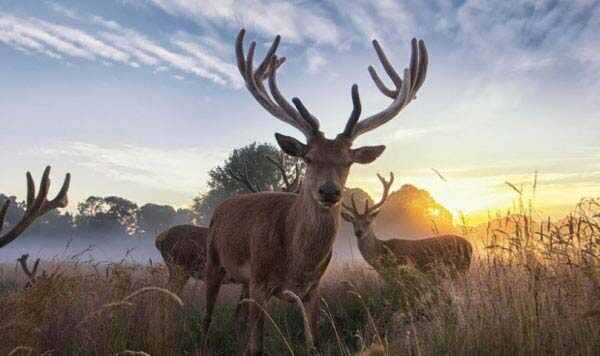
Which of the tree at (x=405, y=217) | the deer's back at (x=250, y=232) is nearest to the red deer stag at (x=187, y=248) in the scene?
the deer's back at (x=250, y=232)

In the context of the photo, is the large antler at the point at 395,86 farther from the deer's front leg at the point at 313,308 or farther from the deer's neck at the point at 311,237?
the deer's front leg at the point at 313,308

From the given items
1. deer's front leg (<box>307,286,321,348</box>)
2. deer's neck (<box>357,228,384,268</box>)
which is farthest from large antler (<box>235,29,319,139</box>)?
deer's neck (<box>357,228,384,268</box>)

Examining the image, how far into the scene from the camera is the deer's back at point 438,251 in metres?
10.6

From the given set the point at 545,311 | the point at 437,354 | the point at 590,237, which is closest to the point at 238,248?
the point at 437,354

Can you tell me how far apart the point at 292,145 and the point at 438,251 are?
21.1 feet

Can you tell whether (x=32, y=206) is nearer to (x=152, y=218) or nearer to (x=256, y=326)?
(x=256, y=326)

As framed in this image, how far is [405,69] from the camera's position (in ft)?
21.7

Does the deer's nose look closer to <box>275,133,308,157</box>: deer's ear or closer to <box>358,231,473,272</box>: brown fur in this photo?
<box>275,133,308,157</box>: deer's ear

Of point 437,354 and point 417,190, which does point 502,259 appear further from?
point 417,190

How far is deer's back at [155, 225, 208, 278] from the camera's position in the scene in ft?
31.9

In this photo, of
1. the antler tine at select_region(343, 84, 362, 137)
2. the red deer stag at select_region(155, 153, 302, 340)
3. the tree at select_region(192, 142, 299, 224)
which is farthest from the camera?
the tree at select_region(192, 142, 299, 224)

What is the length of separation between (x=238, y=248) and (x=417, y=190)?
5759 cm

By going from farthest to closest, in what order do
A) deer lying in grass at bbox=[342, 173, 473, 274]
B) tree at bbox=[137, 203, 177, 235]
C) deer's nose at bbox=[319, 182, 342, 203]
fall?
tree at bbox=[137, 203, 177, 235]
deer lying in grass at bbox=[342, 173, 473, 274]
deer's nose at bbox=[319, 182, 342, 203]

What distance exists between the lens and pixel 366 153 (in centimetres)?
562
